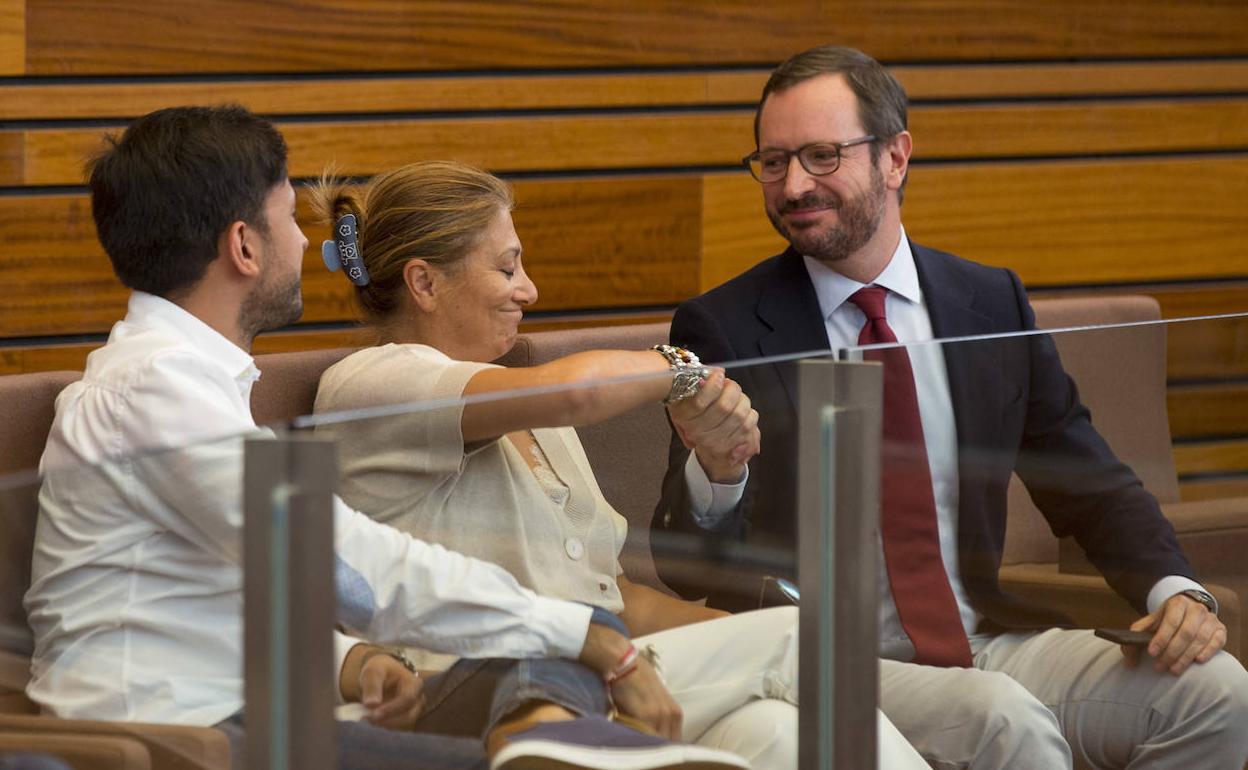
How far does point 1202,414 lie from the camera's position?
6.66ft

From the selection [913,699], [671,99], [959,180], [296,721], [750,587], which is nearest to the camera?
[296,721]

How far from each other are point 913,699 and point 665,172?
2.64 metres

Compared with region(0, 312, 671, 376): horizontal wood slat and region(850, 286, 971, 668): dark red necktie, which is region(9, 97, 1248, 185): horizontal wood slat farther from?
region(850, 286, 971, 668): dark red necktie

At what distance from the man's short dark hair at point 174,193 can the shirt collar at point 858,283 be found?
92 centimetres

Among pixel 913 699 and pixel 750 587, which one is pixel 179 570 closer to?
pixel 750 587

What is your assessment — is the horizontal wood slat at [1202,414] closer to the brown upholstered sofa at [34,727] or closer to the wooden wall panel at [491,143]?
the brown upholstered sofa at [34,727]

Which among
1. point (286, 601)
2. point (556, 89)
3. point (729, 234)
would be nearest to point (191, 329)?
point (286, 601)

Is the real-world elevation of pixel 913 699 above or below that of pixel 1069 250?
below

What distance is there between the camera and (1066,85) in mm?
4605

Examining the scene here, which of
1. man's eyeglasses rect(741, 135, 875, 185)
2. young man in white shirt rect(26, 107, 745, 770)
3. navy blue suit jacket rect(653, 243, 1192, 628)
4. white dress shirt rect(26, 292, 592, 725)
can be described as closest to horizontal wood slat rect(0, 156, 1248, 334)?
man's eyeglasses rect(741, 135, 875, 185)

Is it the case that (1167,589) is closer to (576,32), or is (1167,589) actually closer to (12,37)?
(576,32)

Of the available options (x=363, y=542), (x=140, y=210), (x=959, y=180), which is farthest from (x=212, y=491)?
(x=959, y=180)

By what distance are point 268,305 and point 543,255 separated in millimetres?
1832

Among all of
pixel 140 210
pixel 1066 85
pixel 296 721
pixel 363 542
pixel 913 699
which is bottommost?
pixel 913 699
